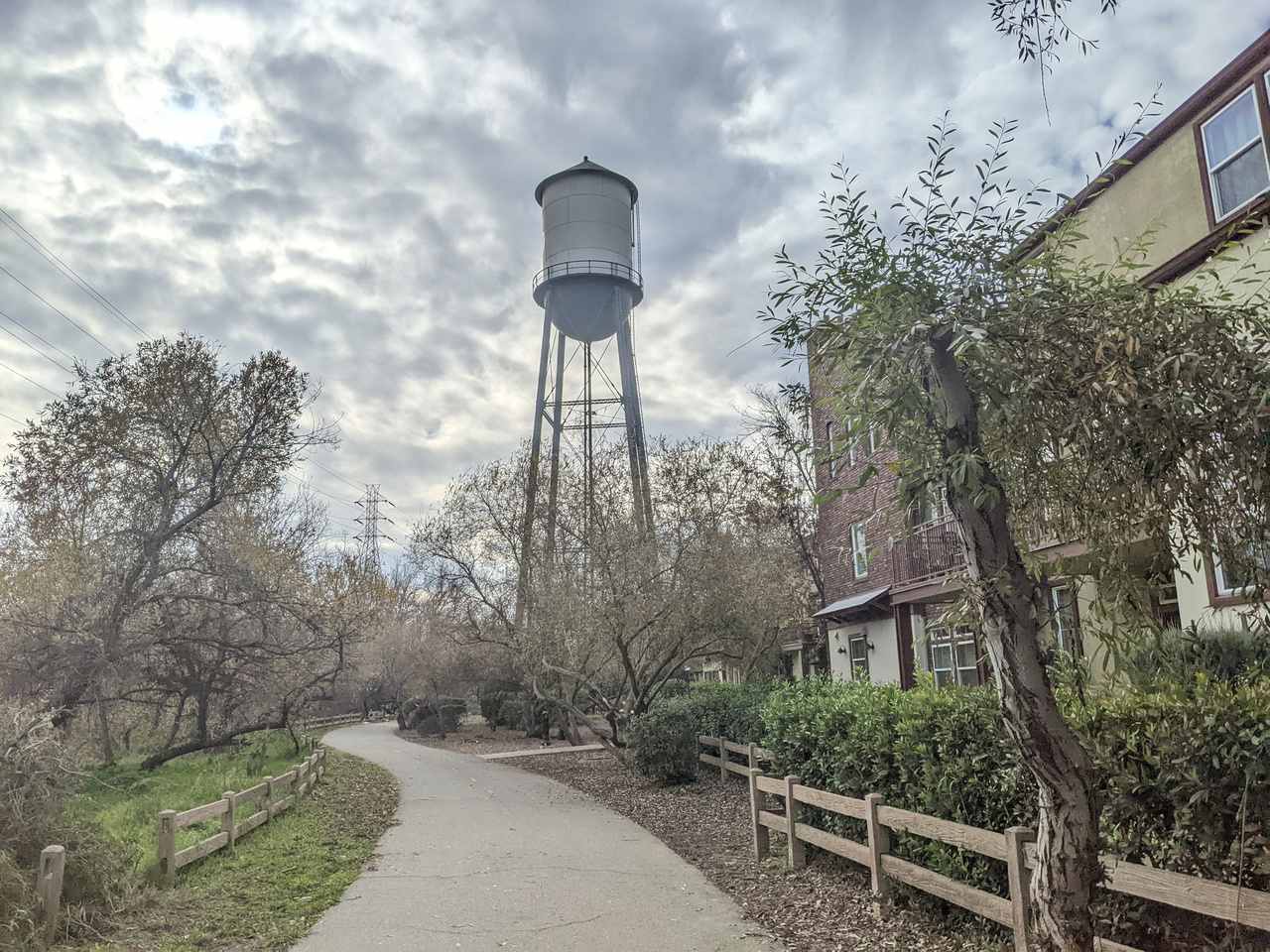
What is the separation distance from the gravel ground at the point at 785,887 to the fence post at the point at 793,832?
0.31 ft

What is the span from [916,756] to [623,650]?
10.8 metres

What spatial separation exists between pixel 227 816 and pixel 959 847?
321 inches

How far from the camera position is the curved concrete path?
677 centimetres

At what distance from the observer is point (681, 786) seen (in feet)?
52.4

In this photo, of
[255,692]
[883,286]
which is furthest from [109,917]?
[255,692]

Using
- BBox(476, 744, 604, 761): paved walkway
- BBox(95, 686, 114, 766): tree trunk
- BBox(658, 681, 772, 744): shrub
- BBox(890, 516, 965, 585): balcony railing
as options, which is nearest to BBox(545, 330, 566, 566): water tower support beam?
BBox(658, 681, 772, 744): shrub

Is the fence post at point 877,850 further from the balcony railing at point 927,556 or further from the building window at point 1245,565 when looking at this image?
the balcony railing at point 927,556

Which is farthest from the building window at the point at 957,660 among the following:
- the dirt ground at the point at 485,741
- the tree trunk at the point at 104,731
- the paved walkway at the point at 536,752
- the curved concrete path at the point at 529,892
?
the tree trunk at the point at 104,731

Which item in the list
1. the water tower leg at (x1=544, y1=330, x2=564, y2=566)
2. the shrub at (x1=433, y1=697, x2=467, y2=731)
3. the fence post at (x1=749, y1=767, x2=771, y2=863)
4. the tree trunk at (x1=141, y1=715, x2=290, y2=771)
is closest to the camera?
the fence post at (x1=749, y1=767, x2=771, y2=863)

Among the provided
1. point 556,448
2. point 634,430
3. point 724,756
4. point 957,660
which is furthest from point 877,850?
point 556,448

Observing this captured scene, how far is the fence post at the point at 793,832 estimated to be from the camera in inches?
346

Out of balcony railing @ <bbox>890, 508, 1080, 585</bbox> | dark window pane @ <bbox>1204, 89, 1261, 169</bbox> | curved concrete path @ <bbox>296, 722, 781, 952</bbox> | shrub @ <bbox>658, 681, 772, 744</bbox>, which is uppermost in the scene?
dark window pane @ <bbox>1204, 89, 1261, 169</bbox>

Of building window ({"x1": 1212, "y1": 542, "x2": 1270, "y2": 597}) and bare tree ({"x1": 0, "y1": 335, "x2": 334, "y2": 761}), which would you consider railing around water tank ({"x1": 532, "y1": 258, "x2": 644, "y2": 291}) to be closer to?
bare tree ({"x1": 0, "y1": 335, "x2": 334, "y2": 761})

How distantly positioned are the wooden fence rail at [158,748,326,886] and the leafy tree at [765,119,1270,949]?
24.9 feet
